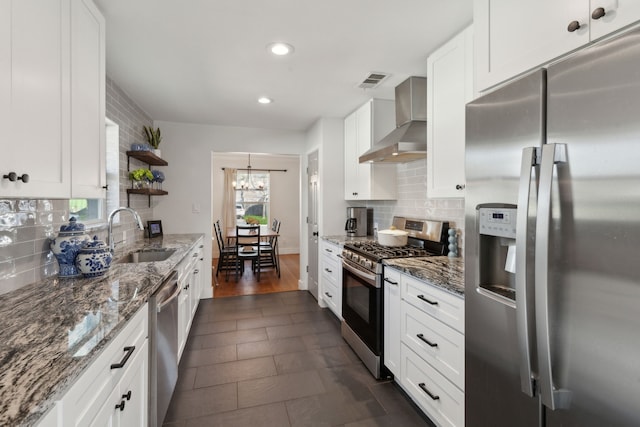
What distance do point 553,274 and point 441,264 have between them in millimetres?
1129

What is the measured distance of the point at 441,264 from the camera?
6.55ft

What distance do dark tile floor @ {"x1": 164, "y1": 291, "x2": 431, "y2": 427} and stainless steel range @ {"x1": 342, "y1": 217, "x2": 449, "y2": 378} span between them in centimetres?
17

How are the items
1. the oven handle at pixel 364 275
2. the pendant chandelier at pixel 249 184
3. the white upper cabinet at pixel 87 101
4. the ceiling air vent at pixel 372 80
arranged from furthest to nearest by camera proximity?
the pendant chandelier at pixel 249 184 → the ceiling air vent at pixel 372 80 → the oven handle at pixel 364 275 → the white upper cabinet at pixel 87 101

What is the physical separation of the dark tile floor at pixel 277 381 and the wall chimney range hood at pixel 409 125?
171 centimetres

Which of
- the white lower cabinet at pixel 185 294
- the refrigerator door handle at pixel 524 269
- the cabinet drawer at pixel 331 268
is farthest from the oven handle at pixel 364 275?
the white lower cabinet at pixel 185 294

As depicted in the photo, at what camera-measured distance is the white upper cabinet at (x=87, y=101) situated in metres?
1.38

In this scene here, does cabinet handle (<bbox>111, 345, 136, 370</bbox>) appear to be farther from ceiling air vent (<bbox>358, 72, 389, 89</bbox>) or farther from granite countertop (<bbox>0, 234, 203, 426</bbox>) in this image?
ceiling air vent (<bbox>358, 72, 389, 89</bbox>)

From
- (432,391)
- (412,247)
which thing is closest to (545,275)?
(432,391)

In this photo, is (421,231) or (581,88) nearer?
(581,88)

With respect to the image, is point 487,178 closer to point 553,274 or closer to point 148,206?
point 553,274

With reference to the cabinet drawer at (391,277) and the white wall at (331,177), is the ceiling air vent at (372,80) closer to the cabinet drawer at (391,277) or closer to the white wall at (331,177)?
the white wall at (331,177)

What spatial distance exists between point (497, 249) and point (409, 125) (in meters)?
1.54

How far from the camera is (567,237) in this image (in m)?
0.86

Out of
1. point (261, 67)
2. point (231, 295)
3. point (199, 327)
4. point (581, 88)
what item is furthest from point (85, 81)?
point (231, 295)
